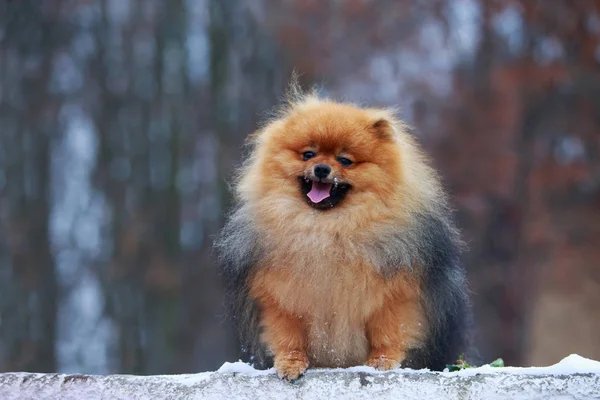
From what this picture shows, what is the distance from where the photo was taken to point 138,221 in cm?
1123

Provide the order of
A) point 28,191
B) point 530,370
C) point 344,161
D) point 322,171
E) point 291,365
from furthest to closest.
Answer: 1. point 28,191
2. point 344,161
3. point 322,171
4. point 291,365
5. point 530,370

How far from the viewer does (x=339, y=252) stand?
3910 mm

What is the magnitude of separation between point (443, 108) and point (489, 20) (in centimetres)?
121

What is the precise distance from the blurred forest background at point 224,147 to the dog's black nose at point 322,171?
6743 millimetres

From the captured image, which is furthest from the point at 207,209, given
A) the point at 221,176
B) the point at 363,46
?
the point at 363,46

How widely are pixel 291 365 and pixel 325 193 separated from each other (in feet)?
2.48

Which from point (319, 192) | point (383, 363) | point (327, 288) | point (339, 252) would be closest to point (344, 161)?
point (319, 192)

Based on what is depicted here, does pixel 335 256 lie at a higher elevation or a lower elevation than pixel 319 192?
lower

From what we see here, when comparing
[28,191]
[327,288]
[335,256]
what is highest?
[28,191]

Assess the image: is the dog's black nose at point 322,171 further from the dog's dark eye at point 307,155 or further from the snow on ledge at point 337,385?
the snow on ledge at point 337,385

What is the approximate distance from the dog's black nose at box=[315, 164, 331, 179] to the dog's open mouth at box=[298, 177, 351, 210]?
65mm

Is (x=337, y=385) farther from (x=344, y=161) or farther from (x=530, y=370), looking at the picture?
(x=344, y=161)

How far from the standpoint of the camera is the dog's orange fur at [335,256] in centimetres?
388

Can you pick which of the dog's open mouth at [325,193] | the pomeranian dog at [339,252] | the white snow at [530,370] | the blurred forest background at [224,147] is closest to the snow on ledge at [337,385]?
the white snow at [530,370]
